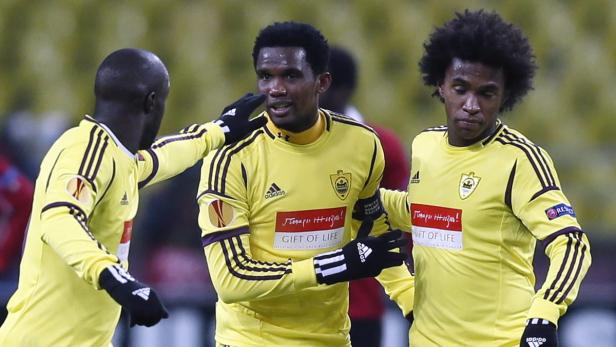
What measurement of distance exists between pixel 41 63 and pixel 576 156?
12.4 feet

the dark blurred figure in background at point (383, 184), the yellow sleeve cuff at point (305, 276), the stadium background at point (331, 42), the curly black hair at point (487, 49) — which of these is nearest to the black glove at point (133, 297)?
the yellow sleeve cuff at point (305, 276)

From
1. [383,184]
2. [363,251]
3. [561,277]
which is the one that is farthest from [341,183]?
[383,184]

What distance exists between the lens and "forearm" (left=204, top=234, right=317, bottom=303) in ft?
13.5

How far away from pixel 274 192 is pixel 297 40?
55 centimetres

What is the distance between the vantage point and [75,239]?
3.59 metres

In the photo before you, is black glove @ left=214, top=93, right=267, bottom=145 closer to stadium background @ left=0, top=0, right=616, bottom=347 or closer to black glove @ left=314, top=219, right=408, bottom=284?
black glove @ left=314, top=219, right=408, bottom=284

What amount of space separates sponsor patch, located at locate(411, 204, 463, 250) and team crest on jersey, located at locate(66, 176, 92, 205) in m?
1.19

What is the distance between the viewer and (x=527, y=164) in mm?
3996

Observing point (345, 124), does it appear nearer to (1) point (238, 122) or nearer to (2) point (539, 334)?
(1) point (238, 122)

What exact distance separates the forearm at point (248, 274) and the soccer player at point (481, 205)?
442 millimetres

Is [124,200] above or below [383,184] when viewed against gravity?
below

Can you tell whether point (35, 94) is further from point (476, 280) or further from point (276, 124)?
point (476, 280)

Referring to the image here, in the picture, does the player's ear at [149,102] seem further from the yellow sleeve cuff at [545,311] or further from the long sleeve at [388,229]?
the yellow sleeve cuff at [545,311]

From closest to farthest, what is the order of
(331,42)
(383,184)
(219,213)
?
(219,213)
(383,184)
(331,42)
